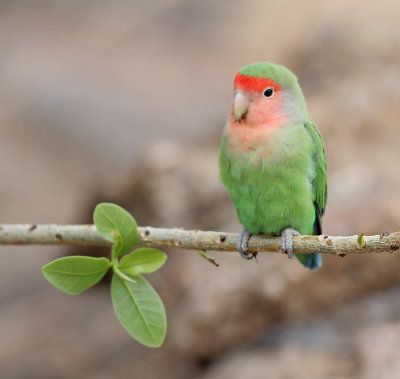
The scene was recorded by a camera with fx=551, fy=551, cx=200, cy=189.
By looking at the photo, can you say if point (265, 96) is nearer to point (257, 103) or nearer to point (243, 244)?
point (257, 103)

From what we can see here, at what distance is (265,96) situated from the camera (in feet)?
9.50

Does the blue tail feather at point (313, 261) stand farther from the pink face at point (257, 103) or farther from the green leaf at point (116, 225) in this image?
the green leaf at point (116, 225)

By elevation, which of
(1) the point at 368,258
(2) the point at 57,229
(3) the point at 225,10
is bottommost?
(2) the point at 57,229

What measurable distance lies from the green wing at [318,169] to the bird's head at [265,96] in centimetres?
14

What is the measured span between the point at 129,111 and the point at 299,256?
6.64m

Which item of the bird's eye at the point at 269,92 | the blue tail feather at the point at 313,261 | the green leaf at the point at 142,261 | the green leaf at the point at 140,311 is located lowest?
the green leaf at the point at 140,311

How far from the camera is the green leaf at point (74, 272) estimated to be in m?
2.31

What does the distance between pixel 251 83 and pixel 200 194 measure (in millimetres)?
3226

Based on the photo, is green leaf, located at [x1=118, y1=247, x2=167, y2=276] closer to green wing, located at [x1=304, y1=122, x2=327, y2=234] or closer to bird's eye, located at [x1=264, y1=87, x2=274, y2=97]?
bird's eye, located at [x1=264, y1=87, x2=274, y2=97]

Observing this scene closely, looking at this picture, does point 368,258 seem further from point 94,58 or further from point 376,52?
point 94,58

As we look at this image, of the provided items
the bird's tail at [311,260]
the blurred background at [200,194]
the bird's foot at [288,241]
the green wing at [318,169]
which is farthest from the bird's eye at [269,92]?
the blurred background at [200,194]

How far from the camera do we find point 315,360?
14.3 ft

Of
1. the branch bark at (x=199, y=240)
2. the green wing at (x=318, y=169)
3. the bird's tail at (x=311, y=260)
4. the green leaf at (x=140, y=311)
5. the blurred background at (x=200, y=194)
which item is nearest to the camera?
the branch bark at (x=199, y=240)

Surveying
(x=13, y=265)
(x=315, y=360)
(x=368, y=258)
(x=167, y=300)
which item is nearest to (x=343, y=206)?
(x=368, y=258)
